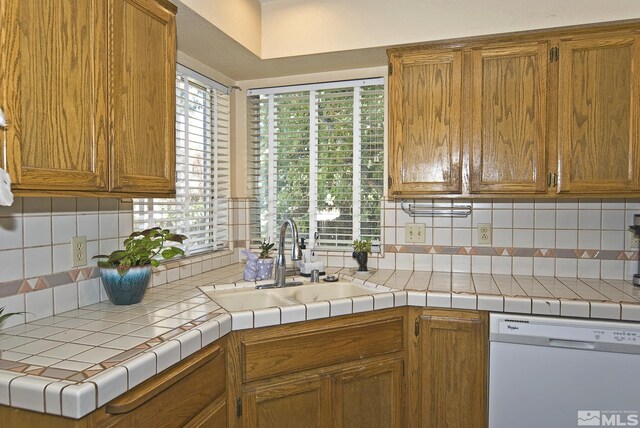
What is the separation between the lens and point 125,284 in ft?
5.33

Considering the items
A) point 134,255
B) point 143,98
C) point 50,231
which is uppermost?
point 143,98

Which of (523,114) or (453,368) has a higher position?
(523,114)

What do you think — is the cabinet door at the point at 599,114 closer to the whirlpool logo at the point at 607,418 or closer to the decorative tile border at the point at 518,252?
the decorative tile border at the point at 518,252

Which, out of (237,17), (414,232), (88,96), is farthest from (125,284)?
(414,232)

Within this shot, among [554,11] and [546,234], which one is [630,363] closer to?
[546,234]

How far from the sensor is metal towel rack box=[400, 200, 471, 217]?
244 centimetres

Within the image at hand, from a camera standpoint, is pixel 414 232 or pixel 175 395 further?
pixel 414 232

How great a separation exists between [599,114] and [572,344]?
3.49 ft

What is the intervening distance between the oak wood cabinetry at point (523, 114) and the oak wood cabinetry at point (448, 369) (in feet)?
2.15

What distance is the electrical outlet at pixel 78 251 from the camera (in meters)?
1.64

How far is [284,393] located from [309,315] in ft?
1.04

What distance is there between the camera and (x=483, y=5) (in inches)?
82.0

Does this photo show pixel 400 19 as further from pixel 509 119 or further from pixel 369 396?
pixel 369 396

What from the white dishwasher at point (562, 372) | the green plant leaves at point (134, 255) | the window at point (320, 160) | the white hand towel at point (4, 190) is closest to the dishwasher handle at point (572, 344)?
the white dishwasher at point (562, 372)
